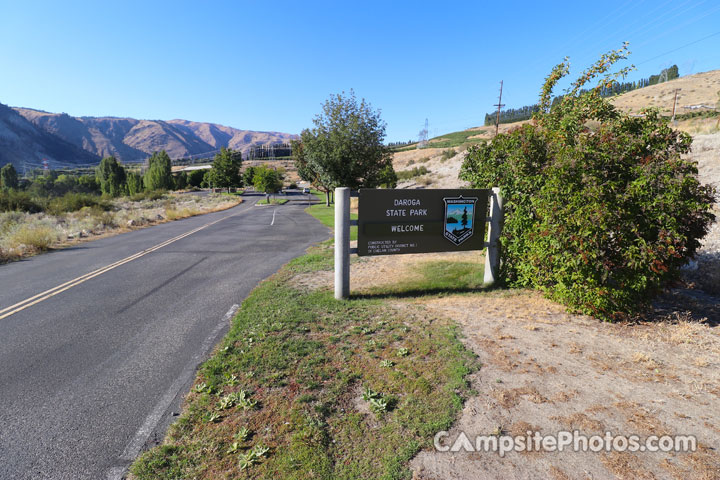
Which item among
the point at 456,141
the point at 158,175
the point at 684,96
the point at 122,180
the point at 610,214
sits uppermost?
the point at 684,96

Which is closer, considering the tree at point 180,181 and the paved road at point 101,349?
the paved road at point 101,349

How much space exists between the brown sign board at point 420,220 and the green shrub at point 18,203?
34013 mm

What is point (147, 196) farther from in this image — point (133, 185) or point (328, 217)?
point (328, 217)

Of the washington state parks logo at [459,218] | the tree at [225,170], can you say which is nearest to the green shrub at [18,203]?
the washington state parks logo at [459,218]

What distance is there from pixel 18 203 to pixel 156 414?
36.5 m

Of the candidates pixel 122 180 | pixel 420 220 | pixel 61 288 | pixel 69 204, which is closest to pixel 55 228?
pixel 61 288

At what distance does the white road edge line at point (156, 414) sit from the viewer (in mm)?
2928

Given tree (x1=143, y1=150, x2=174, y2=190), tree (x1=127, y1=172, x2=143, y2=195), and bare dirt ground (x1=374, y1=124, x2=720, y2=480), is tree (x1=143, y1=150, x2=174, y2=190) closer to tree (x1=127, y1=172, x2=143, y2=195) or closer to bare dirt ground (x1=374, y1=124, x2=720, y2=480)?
tree (x1=127, y1=172, x2=143, y2=195)

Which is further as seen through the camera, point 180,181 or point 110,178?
point 180,181

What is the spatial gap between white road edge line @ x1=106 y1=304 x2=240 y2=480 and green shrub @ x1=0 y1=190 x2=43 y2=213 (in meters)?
33.6

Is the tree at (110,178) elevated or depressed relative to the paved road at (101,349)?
elevated

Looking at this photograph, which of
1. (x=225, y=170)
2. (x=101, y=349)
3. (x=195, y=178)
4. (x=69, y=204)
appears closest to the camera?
(x=101, y=349)

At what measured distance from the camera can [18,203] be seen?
29.0 metres

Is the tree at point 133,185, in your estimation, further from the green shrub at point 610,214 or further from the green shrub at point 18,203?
the green shrub at point 610,214
